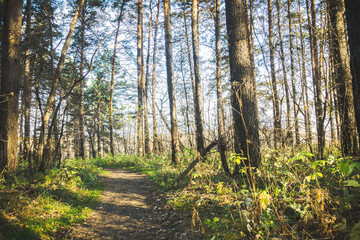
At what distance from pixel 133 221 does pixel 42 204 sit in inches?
79.7

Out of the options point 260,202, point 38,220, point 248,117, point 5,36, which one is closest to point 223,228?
point 260,202

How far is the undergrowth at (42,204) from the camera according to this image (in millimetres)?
3023

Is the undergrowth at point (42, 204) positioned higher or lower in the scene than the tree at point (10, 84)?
lower

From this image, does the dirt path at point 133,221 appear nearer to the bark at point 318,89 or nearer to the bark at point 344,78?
the bark at point 318,89

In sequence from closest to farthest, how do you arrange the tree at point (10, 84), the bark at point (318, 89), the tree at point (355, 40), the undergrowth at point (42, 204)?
the tree at point (355, 40), the undergrowth at point (42, 204), the bark at point (318, 89), the tree at point (10, 84)

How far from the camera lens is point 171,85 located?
8.95 meters

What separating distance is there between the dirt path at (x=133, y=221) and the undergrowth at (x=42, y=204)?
1.01ft

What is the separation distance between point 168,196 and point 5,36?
6911 millimetres

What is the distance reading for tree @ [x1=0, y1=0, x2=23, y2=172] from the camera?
5.38 metres

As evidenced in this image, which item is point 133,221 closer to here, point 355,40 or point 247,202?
point 247,202

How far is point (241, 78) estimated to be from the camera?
170 inches

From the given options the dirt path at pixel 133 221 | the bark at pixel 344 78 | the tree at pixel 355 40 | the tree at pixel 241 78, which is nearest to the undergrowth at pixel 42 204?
the dirt path at pixel 133 221

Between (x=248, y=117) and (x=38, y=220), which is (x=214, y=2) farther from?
(x=38, y=220)

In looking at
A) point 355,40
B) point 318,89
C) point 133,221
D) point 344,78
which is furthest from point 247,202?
point 318,89
